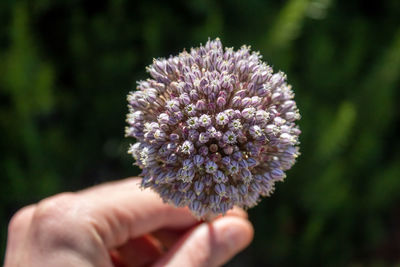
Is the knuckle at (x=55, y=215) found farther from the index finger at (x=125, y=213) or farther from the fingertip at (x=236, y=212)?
the fingertip at (x=236, y=212)

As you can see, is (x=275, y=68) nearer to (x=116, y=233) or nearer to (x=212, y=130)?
(x=212, y=130)

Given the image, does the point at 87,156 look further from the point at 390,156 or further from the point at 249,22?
the point at 390,156

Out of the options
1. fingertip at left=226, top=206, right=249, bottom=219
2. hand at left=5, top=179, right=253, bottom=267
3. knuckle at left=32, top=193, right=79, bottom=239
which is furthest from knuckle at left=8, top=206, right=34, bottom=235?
fingertip at left=226, top=206, right=249, bottom=219

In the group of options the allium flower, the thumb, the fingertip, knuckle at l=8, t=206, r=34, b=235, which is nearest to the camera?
the allium flower

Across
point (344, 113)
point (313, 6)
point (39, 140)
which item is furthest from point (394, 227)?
point (39, 140)

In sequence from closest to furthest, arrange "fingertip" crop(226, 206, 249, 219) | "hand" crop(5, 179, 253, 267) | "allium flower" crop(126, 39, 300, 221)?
"allium flower" crop(126, 39, 300, 221) → "hand" crop(5, 179, 253, 267) → "fingertip" crop(226, 206, 249, 219)

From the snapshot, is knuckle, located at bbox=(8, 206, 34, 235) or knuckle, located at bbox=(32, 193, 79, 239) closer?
knuckle, located at bbox=(32, 193, 79, 239)

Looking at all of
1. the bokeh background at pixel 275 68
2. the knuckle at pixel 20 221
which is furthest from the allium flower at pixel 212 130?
the bokeh background at pixel 275 68

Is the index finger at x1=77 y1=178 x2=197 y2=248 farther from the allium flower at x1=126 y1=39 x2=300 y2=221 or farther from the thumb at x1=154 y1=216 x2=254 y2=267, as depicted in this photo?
the allium flower at x1=126 y1=39 x2=300 y2=221
